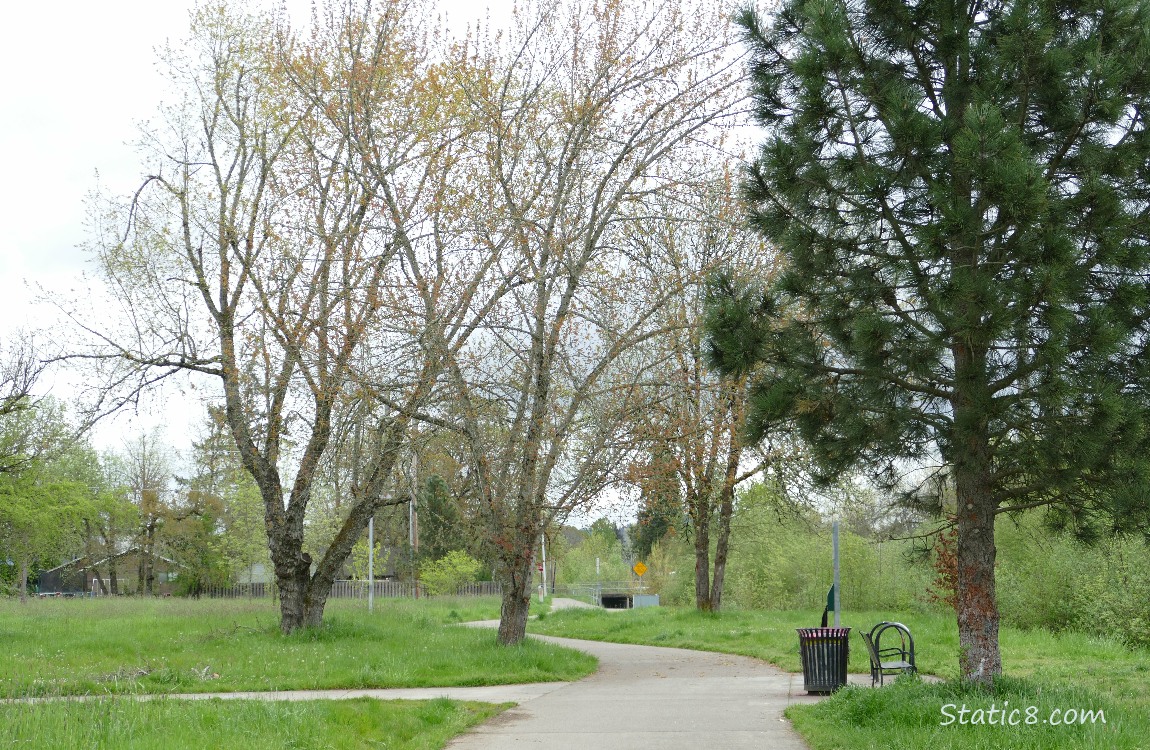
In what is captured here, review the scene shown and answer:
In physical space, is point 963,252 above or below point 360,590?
above

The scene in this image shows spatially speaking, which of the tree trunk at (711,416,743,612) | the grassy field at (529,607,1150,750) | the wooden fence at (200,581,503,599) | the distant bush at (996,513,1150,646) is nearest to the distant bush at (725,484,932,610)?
the tree trunk at (711,416,743,612)

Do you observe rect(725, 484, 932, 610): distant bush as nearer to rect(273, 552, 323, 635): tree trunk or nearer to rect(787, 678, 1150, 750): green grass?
rect(273, 552, 323, 635): tree trunk

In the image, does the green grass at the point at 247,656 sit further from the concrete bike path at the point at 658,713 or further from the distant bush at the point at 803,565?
the distant bush at the point at 803,565

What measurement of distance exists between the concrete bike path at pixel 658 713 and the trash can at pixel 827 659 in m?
0.28

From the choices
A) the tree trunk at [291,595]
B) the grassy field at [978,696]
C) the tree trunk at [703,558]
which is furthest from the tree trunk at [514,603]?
the tree trunk at [703,558]

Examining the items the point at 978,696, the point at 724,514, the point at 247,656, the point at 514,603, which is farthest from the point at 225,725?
the point at 724,514

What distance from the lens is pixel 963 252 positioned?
915 centimetres

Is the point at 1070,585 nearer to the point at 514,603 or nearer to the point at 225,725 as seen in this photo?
the point at 514,603

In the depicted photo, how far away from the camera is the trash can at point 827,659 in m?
11.8

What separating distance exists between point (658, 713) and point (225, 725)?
4.87m

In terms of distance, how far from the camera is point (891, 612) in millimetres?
27812

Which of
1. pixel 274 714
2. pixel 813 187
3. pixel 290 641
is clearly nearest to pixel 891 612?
pixel 290 641

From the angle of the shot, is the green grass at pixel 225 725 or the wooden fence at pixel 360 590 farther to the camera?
the wooden fence at pixel 360 590

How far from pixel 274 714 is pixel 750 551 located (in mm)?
29609
